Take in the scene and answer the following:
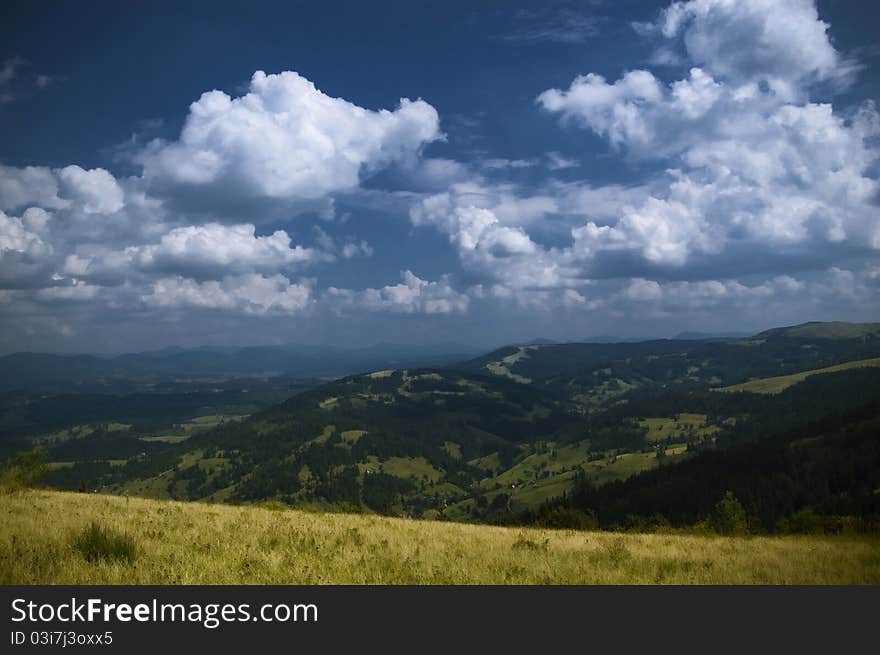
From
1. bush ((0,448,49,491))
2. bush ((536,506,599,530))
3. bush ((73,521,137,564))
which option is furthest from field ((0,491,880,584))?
bush ((536,506,599,530))

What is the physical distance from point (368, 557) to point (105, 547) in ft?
17.4

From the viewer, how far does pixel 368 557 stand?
1192 cm

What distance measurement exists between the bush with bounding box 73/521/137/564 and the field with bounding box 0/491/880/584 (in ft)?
0.56

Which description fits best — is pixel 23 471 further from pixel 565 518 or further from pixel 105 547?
pixel 565 518

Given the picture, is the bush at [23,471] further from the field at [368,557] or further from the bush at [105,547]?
the bush at [105,547]

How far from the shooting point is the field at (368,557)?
956 cm

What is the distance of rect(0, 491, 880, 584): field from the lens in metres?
9.56

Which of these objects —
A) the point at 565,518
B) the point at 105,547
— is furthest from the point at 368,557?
the point at 565,518

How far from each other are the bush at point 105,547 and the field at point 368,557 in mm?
171

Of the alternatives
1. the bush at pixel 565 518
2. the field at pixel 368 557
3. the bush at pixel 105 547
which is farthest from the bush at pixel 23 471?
the bush at pixel 565 518
